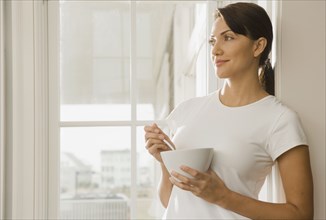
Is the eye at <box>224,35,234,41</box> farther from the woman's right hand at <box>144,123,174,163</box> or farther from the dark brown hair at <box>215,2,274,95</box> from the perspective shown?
the woman's right hand at <box>144,123,174,163</box>

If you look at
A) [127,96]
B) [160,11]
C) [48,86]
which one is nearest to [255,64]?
[48,86]

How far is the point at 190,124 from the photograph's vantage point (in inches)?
66.4

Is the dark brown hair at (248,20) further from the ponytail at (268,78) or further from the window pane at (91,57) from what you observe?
the window pane at (91,57)

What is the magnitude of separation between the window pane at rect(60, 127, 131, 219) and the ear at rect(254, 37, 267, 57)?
297 centimetres

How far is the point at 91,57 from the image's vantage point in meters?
3.58

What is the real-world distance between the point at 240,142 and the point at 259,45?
0.92 feet

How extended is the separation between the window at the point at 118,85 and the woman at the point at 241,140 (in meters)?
0.49

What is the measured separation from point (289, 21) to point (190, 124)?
0.42 metres

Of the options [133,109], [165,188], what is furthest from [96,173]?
[165,188]

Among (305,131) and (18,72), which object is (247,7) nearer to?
(305,131)

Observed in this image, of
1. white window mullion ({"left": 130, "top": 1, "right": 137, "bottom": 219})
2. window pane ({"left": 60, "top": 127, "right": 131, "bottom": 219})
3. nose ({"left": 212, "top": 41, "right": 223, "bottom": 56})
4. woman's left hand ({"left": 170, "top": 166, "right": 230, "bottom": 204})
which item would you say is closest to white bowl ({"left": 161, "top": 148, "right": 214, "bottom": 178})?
woman's left hand ({"left": 170, "top": 166, "right": 230, "bottom": 204})

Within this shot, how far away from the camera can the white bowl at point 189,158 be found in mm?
1489

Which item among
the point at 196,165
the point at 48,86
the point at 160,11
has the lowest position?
the point at 196,165

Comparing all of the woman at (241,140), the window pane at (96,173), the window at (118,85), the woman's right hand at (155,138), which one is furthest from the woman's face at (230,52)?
the window pane at (96,173)
